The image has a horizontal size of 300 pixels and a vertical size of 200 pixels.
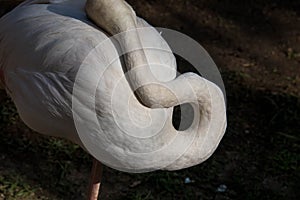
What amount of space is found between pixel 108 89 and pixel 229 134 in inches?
53.9

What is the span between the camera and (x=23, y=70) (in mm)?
2430

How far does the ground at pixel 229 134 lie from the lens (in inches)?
123

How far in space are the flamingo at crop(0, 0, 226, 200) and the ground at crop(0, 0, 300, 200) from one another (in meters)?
0.70

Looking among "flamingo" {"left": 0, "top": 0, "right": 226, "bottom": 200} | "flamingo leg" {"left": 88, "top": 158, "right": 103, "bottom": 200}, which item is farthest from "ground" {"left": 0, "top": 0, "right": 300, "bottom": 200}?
"flamingo" {"left": 0, "top": 0, "right": 226, "bottom": 200}

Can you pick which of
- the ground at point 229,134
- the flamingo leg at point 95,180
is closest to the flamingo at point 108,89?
the flamingo leg at point 95,180

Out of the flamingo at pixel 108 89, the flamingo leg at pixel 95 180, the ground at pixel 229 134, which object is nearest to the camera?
the flamingo at pixel 108 89

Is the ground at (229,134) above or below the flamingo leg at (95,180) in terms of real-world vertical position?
below

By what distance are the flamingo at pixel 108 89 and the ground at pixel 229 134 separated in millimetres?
702

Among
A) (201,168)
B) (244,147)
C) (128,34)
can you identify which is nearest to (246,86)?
(244,147)

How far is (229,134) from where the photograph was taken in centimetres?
347

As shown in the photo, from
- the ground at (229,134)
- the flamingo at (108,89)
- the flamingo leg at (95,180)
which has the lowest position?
the ground at (229,134)

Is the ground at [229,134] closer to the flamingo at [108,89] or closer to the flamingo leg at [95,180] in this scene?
the flamingo leg at [95,180]

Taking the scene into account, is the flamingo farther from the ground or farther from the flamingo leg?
the ground

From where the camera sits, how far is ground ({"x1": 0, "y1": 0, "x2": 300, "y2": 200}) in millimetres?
3119
